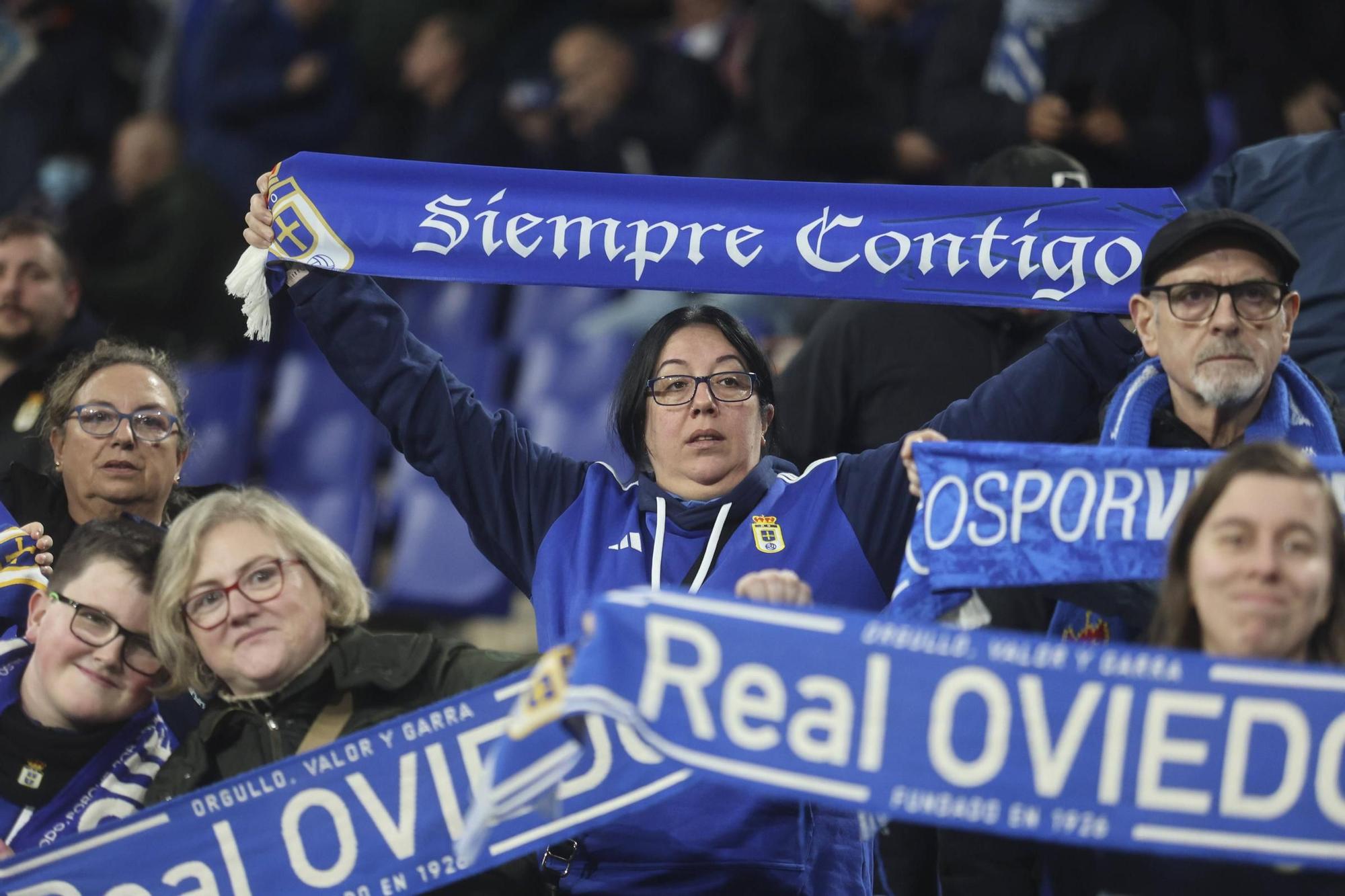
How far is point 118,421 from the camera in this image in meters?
4.70

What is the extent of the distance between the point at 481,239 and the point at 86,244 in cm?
510

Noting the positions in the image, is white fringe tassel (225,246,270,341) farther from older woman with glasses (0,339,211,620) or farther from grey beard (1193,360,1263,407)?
grey beard (1193,360,1263,407)

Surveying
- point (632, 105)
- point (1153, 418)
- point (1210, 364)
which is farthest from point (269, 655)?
point (632, 105)

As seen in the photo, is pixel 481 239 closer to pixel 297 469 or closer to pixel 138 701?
pixel 138 701

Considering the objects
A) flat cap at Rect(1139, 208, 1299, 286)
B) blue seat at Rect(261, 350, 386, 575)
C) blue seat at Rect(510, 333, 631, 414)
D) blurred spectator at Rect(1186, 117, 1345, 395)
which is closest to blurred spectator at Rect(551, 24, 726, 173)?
blue seat at Rect(510, 333, 631, 414)

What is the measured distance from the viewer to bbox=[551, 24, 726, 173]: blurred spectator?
7.73 metres

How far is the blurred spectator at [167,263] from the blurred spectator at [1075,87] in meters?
3.61

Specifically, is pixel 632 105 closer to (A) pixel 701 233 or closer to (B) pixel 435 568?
(B) pixel 435 568

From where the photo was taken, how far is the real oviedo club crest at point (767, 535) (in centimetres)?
401

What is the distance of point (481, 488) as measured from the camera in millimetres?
4242

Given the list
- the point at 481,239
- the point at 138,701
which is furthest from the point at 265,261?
the point at 138,701

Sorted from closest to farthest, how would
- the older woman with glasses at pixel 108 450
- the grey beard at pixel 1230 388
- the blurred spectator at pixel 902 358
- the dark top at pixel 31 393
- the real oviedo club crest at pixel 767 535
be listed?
the grey beard at pixel 1230 388, the real oviedo club crest at pixel 767 535, the older woman with glasses at pixel 108 450, the blurred spectator at pixel 902 358, the dark top at pixel 31 393

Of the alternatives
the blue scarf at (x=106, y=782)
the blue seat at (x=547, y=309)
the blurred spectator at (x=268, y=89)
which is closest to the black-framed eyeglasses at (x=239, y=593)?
the blue scarf at (x=106, y=782)

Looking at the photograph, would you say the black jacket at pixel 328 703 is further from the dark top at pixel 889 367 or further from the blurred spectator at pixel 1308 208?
the blurred spectator at pixel 1308 208
